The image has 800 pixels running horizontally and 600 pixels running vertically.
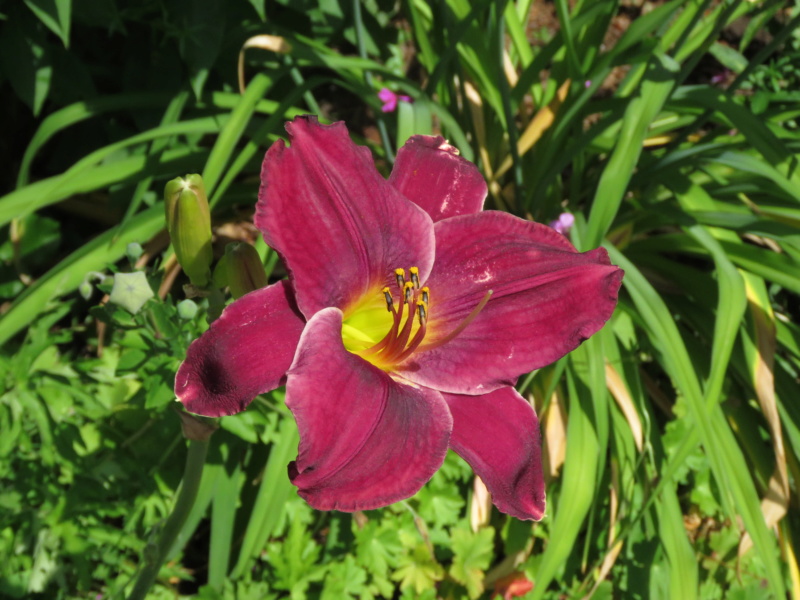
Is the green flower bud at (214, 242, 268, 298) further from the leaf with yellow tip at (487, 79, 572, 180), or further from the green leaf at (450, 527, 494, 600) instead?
the leaf with yellow tip at (487, 79, 572, 180)

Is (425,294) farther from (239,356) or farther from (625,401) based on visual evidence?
(625,401)

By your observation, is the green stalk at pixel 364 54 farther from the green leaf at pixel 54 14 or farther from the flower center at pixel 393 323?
the flower center at pixel 393 323

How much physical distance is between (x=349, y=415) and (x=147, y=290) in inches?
19.1

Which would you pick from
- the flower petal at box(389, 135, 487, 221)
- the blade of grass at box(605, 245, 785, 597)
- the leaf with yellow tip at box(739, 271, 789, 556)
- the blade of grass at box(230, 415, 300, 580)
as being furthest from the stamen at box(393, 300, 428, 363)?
the leaf with yellow tip at box(739, 271, 789, 556)

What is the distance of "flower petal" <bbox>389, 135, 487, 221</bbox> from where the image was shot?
40.5 inches

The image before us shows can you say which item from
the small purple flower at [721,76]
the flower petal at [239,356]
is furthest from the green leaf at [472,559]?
the small purple flower at [721,76]

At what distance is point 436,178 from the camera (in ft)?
3.40

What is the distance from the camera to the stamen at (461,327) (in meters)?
0.90

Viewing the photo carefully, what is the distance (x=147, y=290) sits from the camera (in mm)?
1128

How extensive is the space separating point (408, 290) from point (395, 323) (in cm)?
6

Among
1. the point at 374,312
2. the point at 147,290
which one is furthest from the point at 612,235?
the point at 147,290

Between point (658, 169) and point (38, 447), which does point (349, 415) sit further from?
point (658, 169)

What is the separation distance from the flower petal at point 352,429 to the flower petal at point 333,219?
6 centimetres

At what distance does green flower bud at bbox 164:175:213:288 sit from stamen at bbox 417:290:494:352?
13.0 inches
